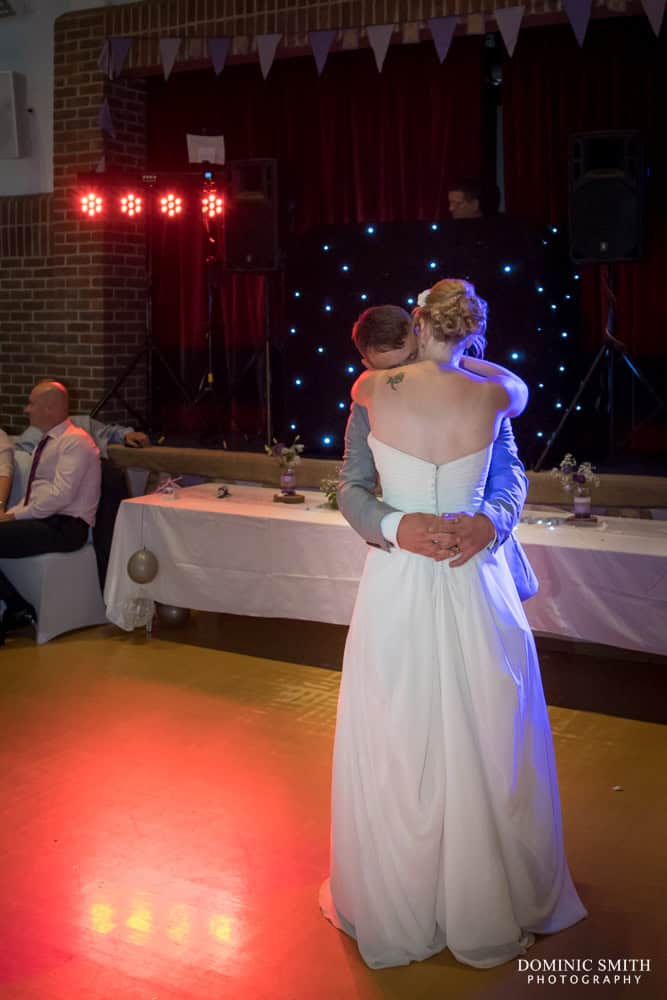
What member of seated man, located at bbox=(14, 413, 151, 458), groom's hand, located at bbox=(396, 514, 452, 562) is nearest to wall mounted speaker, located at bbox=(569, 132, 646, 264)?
seated man, located at bbox=(14, 413, 151, 458)

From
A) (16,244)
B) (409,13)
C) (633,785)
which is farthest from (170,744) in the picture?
(16,244)

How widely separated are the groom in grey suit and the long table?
1366 mm

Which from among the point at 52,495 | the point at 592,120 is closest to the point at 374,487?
the point at 52,495

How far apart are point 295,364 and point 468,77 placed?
1992 millimetres

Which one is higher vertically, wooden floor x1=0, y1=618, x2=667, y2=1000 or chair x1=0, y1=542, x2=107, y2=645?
chair x1=0, y1=542, x2=107, y2=645

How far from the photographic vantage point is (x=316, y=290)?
22.4ft

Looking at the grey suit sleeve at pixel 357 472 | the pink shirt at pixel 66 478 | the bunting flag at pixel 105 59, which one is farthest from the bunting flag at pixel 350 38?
the grey suit sleeve at pixel 357 472

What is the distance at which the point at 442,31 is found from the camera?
6191mm

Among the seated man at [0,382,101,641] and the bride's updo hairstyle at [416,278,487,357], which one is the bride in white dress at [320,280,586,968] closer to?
the bride's updo hairstyle at [416,278,487,357]

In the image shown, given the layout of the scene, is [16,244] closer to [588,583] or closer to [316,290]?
[316,290]

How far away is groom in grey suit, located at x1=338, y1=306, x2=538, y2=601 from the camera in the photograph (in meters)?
2.60

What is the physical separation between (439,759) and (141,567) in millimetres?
2865

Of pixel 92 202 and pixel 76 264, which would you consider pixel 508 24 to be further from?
pixel 76 264

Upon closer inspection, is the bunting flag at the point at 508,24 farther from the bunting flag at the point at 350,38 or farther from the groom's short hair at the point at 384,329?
the groom's short hair at the point at 384,329
